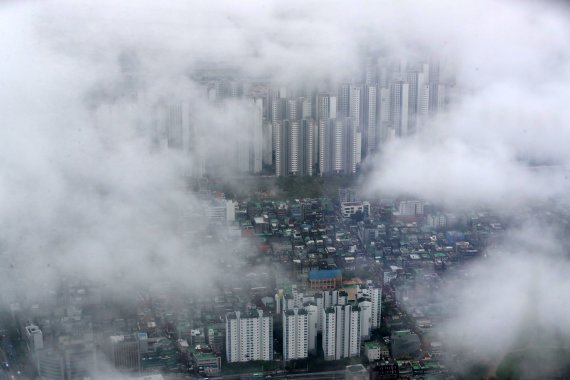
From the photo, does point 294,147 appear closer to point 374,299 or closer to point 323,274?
point 323,274

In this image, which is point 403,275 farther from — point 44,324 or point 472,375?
point 44,324

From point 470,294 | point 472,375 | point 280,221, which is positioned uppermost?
point 280,221

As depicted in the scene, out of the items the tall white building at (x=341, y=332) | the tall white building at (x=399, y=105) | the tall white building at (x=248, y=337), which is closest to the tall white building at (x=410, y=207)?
the tall white building at (x=399, y=105)

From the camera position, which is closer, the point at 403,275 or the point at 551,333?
the point at 551,333

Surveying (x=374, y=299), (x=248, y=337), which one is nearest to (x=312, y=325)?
(x=248, y=337)

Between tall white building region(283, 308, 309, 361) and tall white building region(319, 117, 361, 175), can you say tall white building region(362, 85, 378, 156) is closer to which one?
tall white building region(319, 117, 361, 175)

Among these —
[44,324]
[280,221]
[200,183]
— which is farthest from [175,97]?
[44,324]

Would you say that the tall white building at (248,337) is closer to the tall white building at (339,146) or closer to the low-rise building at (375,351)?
the low-rise building at (375,351)
